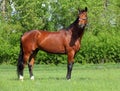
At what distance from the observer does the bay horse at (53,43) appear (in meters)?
17.0

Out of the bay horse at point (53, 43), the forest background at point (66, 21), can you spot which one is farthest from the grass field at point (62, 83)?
the forest background at point (66, 21)

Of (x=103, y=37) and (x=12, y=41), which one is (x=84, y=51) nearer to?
(x=103, y=37)

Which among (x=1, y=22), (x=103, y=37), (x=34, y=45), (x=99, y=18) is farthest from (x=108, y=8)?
(x=34, y=45)

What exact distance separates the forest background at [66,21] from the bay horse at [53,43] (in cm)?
2225

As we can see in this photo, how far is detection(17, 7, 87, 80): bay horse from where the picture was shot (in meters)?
17.0

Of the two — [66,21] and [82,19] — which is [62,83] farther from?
[66,21]

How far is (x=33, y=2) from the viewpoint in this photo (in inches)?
1865

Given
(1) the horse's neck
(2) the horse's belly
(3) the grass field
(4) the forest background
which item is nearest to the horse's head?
(1) the horse's neck

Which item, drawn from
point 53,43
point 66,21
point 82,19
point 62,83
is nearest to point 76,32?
point 82,19

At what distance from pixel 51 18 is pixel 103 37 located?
8825 mm

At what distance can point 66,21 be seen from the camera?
155ft

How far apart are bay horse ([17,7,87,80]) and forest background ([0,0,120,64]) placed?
22.3m

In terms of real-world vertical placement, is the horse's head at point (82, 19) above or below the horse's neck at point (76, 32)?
above

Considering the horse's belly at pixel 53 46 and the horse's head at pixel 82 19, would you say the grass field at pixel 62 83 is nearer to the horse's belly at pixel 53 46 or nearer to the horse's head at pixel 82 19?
the horse's belly at pixel 53 46
